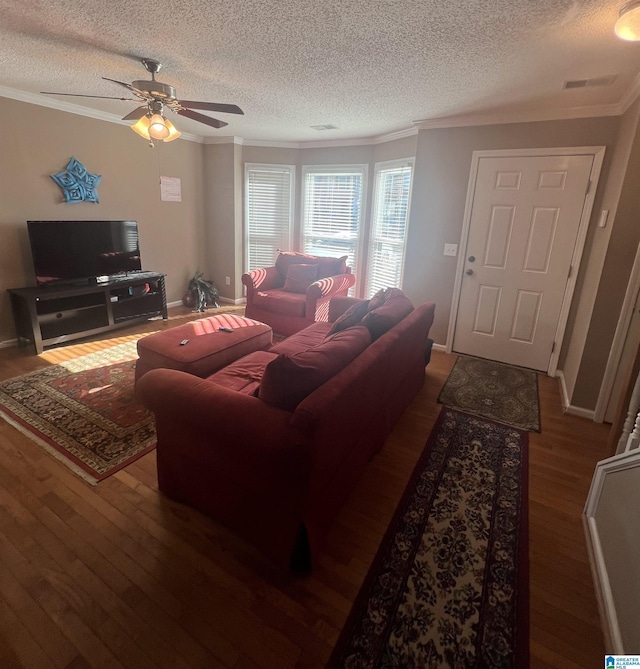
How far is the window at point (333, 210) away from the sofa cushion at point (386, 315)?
262 centimetres

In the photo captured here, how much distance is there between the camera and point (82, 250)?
405cm

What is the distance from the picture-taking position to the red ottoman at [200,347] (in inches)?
102

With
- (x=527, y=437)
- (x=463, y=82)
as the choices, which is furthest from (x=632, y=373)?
(x=463, y=82)

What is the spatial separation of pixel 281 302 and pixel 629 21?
3426 millimetres

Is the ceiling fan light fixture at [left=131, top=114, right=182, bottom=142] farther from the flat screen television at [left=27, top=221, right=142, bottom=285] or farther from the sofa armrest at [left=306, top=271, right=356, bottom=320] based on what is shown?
the sofa armrest at [left=306, top=271, right=356, bottom=320]

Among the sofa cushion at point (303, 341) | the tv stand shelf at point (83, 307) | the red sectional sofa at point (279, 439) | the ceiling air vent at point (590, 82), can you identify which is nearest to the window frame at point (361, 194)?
the sofa cushion at point (303, 341)

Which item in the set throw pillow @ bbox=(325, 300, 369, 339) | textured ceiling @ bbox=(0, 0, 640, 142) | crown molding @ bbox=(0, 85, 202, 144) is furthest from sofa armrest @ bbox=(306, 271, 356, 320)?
crown molding @ bbox=(0, 85, 202, 144)

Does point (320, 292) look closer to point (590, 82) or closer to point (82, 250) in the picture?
point (82, 250)

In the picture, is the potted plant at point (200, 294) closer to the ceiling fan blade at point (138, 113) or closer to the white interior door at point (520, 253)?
the ceiling fan blade at point (138, 113)

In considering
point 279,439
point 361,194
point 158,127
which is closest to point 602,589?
point 279,439

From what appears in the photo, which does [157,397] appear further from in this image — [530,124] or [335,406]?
[530,124]

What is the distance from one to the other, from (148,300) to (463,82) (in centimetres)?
404

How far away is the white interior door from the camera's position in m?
3.36

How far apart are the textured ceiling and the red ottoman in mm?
1911
